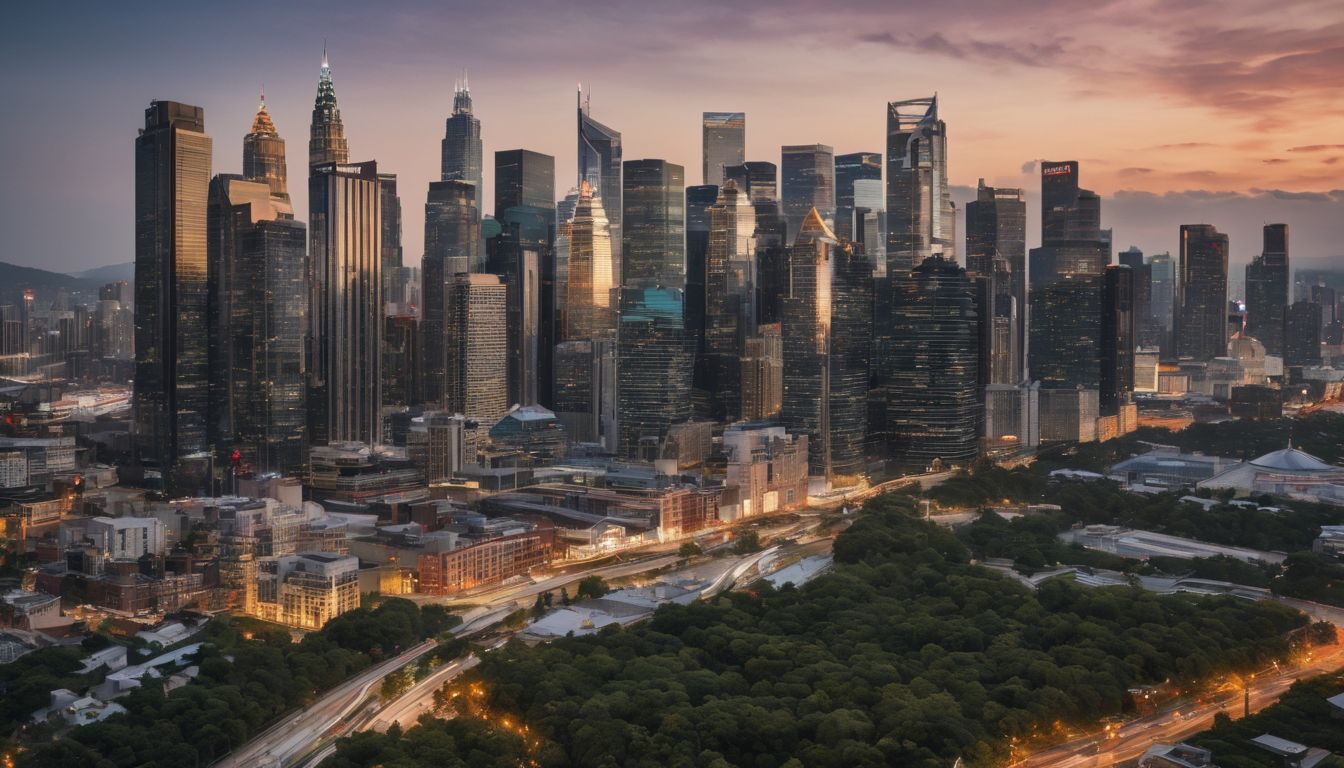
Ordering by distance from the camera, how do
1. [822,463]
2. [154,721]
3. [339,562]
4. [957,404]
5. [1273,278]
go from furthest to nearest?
1. [1273,278]
2. [957,404]
3. [822,463]
4. [339,562]
5. [154,721]

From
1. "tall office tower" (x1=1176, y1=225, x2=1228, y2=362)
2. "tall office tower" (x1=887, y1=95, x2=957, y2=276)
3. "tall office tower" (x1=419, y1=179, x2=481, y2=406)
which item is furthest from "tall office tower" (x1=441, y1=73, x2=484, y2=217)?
"tall office tower" (x1=1176, y1=225, x2=1228, y2=362)

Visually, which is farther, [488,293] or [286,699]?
[488,293]

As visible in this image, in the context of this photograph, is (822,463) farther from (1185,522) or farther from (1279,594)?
(1279,594)

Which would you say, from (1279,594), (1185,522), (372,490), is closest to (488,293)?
(372,490)

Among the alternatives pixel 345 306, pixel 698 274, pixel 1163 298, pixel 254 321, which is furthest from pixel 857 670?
pixel 1163 298

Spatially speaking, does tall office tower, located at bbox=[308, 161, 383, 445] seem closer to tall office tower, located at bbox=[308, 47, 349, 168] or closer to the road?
tall office tower, located at bbox=[308, 47, 349, 168]

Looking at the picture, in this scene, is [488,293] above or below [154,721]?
above

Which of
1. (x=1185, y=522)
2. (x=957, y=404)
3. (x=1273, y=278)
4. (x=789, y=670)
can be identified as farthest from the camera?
(x=1273, y=278)
